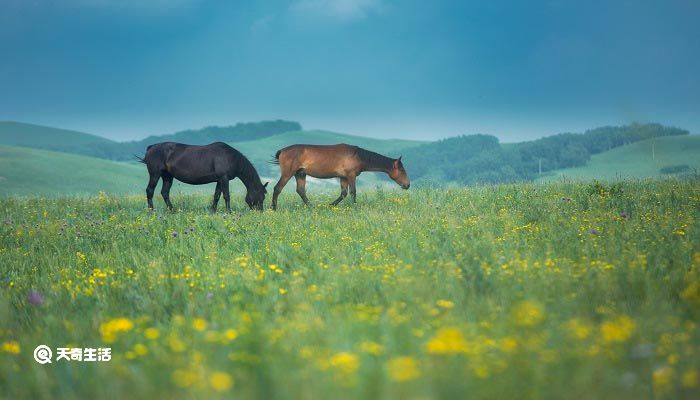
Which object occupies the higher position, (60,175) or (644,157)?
(644,157)

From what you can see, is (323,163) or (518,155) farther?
(518,155)

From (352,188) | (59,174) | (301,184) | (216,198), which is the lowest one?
(216,198)

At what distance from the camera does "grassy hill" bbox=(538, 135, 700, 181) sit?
80225 millimetres

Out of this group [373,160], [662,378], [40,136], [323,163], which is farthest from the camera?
[40,136]

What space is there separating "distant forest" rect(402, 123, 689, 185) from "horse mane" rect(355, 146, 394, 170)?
220ft

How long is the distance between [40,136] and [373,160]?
7431 inches

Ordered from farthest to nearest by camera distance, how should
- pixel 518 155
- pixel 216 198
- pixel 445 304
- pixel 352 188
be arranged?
pixel 518 155, pixel 352 188, pixel 216 198, pixel 445 304

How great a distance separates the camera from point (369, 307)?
5.57 m

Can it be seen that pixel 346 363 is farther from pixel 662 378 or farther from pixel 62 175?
pixel 62 175

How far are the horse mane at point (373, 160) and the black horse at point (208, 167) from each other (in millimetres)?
3670

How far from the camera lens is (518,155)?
11188 centimetres

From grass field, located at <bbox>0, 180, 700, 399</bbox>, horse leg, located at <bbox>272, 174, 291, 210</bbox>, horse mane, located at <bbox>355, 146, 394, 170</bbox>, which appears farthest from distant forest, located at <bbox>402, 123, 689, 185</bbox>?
grass field, located at <bbox>0, 180, 700, 399</bbox>

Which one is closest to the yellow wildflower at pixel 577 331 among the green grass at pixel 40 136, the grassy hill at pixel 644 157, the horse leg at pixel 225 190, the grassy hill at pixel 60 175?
the horse leg at pixel 225 190

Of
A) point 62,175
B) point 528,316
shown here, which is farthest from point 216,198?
point 62,175
